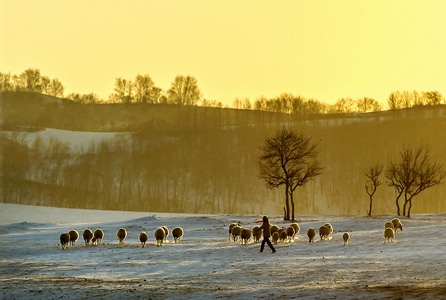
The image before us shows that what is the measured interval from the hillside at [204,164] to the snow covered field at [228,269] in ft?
335

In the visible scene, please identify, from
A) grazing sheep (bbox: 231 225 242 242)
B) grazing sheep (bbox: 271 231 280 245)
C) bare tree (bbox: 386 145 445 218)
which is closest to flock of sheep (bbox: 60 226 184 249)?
grazing sheep (bbox: 231 225 242 242)

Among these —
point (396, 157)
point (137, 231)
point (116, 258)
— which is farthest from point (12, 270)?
point (396, 157)

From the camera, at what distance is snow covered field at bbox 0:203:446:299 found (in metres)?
23.9

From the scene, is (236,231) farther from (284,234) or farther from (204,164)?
(204,164)

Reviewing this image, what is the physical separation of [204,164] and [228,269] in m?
138

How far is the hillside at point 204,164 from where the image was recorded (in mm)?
153375

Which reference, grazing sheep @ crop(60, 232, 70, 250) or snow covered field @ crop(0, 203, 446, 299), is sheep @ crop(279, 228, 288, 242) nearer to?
snow covered field @ crop(0, 203, 446, 299)

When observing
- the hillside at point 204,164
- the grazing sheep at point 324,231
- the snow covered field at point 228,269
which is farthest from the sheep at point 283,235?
the hillside at point 204,164

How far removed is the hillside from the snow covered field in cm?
10223

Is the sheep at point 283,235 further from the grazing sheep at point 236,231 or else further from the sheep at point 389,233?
the sheep at point 389,233

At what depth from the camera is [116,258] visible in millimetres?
37562

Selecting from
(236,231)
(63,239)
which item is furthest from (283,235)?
(63,239)

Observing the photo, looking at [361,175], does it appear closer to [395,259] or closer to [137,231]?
[137,231]

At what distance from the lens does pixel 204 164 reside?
554 feet
